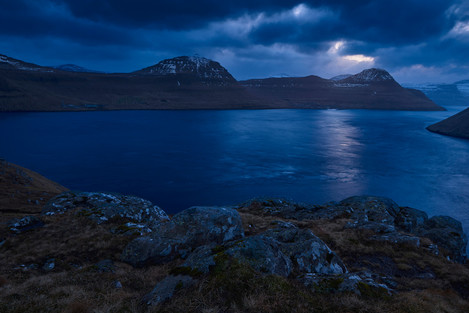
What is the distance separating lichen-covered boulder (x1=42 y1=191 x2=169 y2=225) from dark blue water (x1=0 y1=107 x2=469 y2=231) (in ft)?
74.7

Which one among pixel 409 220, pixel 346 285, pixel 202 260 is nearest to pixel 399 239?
pixel 409 220

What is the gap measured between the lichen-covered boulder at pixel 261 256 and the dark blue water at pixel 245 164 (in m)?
39.0

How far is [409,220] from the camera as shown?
23.9 metres

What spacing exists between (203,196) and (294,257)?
139ft

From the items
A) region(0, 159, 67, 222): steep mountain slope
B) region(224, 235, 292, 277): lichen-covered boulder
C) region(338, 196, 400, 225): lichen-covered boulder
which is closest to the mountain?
region(338, 196, 400, 225): lichen-covered boulder

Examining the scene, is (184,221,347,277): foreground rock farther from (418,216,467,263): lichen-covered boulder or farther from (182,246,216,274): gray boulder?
(418,216,467,263): lichen-covered boulder

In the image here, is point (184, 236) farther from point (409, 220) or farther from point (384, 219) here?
point (409, 220)

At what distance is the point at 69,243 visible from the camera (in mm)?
15602

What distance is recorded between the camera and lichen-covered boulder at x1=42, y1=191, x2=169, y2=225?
66.6ft

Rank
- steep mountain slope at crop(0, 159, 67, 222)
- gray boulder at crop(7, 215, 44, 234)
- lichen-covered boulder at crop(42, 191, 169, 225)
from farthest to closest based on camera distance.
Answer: steep mountain slope at crop(0, 159, 67, 222)
lichen-covered boulder at crop(42, 191, 169, 225)
gray boulder at crop(7, 215, 44, 234)

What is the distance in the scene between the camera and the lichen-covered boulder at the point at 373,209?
74.5 feet

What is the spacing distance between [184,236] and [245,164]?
62062 millimetres

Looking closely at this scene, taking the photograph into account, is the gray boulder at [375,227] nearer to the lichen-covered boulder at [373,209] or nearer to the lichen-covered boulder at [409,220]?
the lichen-covered boulder at [373,209]

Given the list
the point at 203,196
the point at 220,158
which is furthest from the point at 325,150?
the point at 203,196
